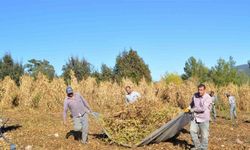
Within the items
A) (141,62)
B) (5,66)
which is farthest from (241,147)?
(141,62)

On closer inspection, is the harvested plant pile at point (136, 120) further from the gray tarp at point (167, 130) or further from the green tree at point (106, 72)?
the green tree at point (106, 72)

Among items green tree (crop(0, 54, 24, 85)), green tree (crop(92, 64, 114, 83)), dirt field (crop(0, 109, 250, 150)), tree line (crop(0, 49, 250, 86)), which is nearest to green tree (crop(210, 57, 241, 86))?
tree line (crop(0, 49, 250, 86))

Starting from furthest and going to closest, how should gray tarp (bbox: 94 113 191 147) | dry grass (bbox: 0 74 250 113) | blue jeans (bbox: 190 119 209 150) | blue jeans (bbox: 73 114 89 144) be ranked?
dry grass (bbox: 0 74 250 113), blue jeans (bbox: 73 114 89 144), gray tarp (bbox: 94 113 191 147), blue jeans (bbox: 190 119 209 150)

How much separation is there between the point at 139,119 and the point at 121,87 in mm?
20304

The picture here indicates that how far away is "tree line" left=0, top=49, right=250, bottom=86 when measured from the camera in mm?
52188

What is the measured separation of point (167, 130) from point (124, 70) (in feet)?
154

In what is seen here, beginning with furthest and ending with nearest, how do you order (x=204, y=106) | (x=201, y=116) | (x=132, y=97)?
1. (x=132, y=97)
2. (x=201, y=116)
3. (x=204, y=106)

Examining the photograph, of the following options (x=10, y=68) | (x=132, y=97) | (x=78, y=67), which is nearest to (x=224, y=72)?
(x=78, y=67)

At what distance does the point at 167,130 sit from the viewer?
38.8 feet

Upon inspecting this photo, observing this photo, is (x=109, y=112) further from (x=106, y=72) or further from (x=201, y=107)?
(x=106, y=72)

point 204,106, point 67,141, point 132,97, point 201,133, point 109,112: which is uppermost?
point 132,97

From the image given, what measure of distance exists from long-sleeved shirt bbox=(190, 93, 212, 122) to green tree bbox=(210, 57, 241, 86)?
58.5 metres

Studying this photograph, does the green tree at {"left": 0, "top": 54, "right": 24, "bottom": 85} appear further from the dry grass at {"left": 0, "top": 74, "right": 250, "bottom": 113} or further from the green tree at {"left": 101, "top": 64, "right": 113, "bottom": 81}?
the dry grass at {"left": 0, "top": 74, "right": 250, "bottom": 113}

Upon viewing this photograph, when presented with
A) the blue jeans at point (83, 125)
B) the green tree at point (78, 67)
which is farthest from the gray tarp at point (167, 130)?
the green tree at point (78, 67)
